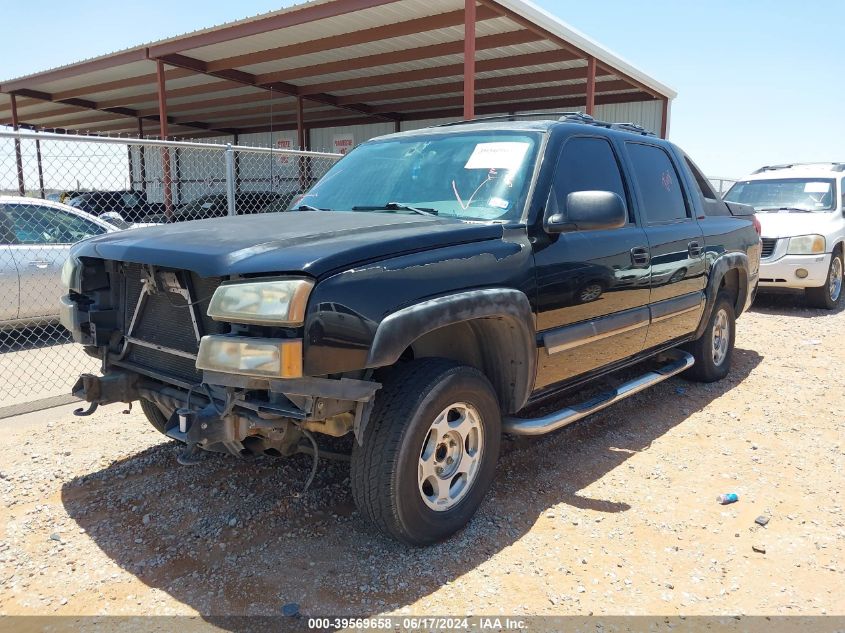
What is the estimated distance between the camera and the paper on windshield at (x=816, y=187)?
9.98 metres

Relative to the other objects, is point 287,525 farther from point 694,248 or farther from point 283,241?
point 694,248

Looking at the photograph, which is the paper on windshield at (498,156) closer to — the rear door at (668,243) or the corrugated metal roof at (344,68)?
the rear door at (668,243)

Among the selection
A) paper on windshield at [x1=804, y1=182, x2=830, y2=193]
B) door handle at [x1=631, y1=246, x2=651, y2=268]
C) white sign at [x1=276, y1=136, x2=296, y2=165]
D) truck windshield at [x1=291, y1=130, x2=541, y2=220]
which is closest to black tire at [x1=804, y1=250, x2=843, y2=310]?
paper on windshield at [x1=804, y1=182, x2=830, y2=193]

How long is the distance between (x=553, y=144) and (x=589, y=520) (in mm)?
2009

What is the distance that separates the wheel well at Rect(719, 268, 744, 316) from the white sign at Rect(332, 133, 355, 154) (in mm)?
16353

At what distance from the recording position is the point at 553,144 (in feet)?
11.9

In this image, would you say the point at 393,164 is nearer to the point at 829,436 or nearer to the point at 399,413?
the point at 399,413

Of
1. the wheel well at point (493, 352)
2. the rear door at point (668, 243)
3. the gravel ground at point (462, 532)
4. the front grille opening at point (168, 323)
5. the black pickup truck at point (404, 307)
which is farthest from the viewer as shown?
the rear door at point (668, 243)

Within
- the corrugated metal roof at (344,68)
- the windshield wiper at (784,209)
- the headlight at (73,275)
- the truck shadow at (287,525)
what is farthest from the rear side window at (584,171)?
the windshield wiper at (784,209)

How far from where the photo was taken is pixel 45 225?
22.8 feet

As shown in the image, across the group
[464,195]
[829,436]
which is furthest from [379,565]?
[829,436]

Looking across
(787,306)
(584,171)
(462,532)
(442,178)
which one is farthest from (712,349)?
(787,306)

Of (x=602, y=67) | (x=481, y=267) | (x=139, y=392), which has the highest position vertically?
(x=602, y=67)

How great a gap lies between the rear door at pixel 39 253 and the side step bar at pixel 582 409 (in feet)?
A: 18.1
